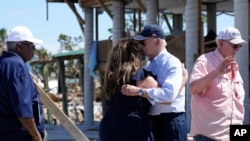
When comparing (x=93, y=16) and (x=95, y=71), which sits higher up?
(x=93, y=16)

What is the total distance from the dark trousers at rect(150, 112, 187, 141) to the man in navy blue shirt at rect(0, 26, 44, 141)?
88 cm

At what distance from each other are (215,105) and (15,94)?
149cm

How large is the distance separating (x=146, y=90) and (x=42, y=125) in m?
0.94

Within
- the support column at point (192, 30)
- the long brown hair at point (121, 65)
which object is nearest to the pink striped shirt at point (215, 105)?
the long brown hair at point (121, 65)

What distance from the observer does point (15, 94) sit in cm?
511

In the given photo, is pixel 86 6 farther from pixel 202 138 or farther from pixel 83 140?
pixel 202 138

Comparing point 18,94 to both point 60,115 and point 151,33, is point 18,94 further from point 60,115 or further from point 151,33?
point 60,115

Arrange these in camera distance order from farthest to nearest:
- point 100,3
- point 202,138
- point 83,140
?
1. point 100,3
2. point 83,140
3. point 202,138

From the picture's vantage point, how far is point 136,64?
5.05 m

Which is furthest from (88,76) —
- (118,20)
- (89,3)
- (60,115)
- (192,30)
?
(60,115)

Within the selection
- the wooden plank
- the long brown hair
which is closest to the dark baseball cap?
the long brown hair

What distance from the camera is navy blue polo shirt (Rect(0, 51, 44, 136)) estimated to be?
5109 mm

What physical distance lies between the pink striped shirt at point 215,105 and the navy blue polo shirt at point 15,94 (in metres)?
1.22

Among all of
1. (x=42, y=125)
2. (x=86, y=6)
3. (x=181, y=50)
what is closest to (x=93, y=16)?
(x=86, y=6)
